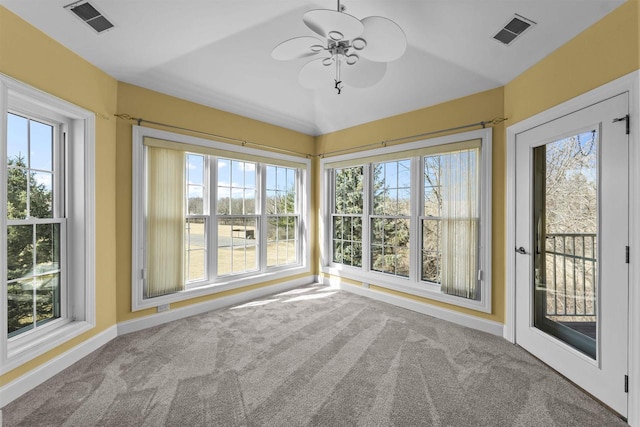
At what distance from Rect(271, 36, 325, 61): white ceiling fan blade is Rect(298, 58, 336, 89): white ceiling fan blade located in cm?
9

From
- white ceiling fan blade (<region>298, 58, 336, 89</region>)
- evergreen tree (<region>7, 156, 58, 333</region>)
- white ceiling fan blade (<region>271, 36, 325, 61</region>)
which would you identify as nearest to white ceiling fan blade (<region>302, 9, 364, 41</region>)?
white ceiling fan blade (<region>271, 36, 325, 61</region>)

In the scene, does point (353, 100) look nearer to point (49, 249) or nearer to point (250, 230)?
point (250, 230)

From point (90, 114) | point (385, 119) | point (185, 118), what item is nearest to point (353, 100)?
point (385, 119)

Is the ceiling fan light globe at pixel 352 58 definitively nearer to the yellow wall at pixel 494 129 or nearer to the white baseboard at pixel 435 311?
the yellow wall at pixel 494 129

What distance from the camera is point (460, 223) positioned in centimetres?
324

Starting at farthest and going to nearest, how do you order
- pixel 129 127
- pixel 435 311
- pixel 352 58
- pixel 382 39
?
pixel 435 311, pixel 129 127, pixel 352 58, pixel 382 39

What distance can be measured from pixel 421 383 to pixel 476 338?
1126mm

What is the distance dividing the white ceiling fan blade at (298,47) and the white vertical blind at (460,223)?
217 centimetres

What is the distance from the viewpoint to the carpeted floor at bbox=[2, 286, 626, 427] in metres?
1.76

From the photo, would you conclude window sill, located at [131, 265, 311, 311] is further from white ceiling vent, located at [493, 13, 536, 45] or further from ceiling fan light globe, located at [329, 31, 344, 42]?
white ceiling vent, located at [493, 13, 536, 45]

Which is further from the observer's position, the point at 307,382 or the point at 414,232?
the point at 414,232

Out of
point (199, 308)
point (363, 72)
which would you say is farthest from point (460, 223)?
point (199, 308)

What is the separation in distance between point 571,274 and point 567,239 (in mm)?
281

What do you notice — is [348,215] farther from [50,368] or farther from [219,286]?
[50,368]
